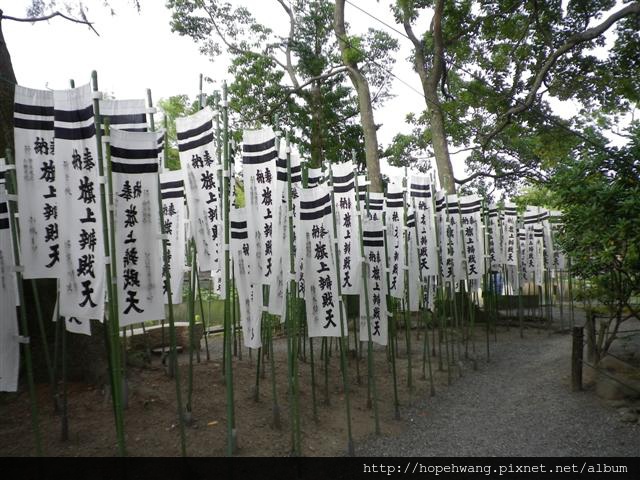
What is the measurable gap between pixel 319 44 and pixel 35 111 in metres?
12.9

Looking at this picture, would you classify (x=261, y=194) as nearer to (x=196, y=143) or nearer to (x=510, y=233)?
(x=196, y=143)

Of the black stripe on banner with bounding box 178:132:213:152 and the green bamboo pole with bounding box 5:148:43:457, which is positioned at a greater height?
the black stripe on banner with bounding box 178:132:213:152

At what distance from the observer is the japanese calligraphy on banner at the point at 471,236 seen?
31.3ft

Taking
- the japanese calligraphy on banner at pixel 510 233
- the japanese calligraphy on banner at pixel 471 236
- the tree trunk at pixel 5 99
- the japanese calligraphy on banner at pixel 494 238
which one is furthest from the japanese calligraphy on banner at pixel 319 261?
the japanese calligraphy on banner at pixel 510 233

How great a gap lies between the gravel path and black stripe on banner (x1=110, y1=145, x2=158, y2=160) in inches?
161

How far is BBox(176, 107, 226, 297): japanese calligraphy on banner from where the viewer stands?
208 inches

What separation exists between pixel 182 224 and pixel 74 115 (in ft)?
9.42

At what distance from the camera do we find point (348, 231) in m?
6.53

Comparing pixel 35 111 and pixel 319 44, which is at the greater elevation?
pixel 319 44

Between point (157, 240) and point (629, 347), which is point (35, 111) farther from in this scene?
point (629, 347)

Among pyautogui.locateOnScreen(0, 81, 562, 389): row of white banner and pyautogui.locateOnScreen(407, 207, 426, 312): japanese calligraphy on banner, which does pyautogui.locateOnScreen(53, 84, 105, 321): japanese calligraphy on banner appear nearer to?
pyautogui.locateOnScreen(0, 81, 562, 389): row of white banner

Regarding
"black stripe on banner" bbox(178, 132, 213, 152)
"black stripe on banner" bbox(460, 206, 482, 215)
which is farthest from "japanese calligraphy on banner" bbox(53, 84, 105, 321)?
"black stripe on banner" bbox(460, 206, 482, 215)

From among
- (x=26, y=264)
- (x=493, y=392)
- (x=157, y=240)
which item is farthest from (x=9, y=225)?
(x=493, y=392)
